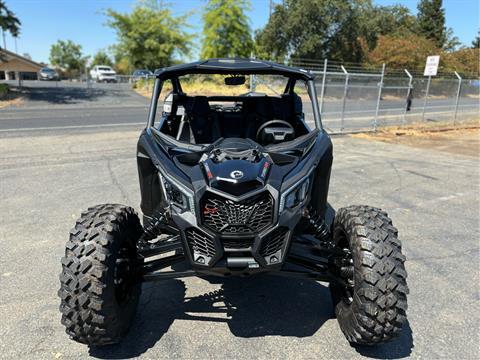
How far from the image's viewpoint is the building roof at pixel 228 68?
3469 mm

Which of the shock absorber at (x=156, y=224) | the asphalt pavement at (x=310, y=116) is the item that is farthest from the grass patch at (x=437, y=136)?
the shock absorber at (x=156, y=224)

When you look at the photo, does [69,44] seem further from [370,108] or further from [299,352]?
[299,352]

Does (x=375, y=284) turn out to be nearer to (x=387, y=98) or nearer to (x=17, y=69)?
(x=387, y=98)

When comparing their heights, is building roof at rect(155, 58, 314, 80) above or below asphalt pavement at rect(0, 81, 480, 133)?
above

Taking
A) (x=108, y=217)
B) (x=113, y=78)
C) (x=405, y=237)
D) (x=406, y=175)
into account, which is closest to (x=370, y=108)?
(x=406, y=175)

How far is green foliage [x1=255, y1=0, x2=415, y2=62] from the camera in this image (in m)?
37.7

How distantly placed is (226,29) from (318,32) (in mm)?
10150

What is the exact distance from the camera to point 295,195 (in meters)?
2.66

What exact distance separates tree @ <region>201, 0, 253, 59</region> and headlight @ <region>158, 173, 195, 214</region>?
32.3 m

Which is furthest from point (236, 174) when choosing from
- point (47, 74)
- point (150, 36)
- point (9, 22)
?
point (47, 74)

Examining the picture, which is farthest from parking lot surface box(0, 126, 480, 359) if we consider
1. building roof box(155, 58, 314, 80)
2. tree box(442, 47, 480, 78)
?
tree box(442, 47, 480, 78)

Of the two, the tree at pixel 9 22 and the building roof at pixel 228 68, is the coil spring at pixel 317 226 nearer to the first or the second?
the building roof at pixel 228 68

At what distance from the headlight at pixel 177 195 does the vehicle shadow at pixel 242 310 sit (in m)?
1.06

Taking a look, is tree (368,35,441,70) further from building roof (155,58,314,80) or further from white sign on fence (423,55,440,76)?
building roof (155,58,314,80)
